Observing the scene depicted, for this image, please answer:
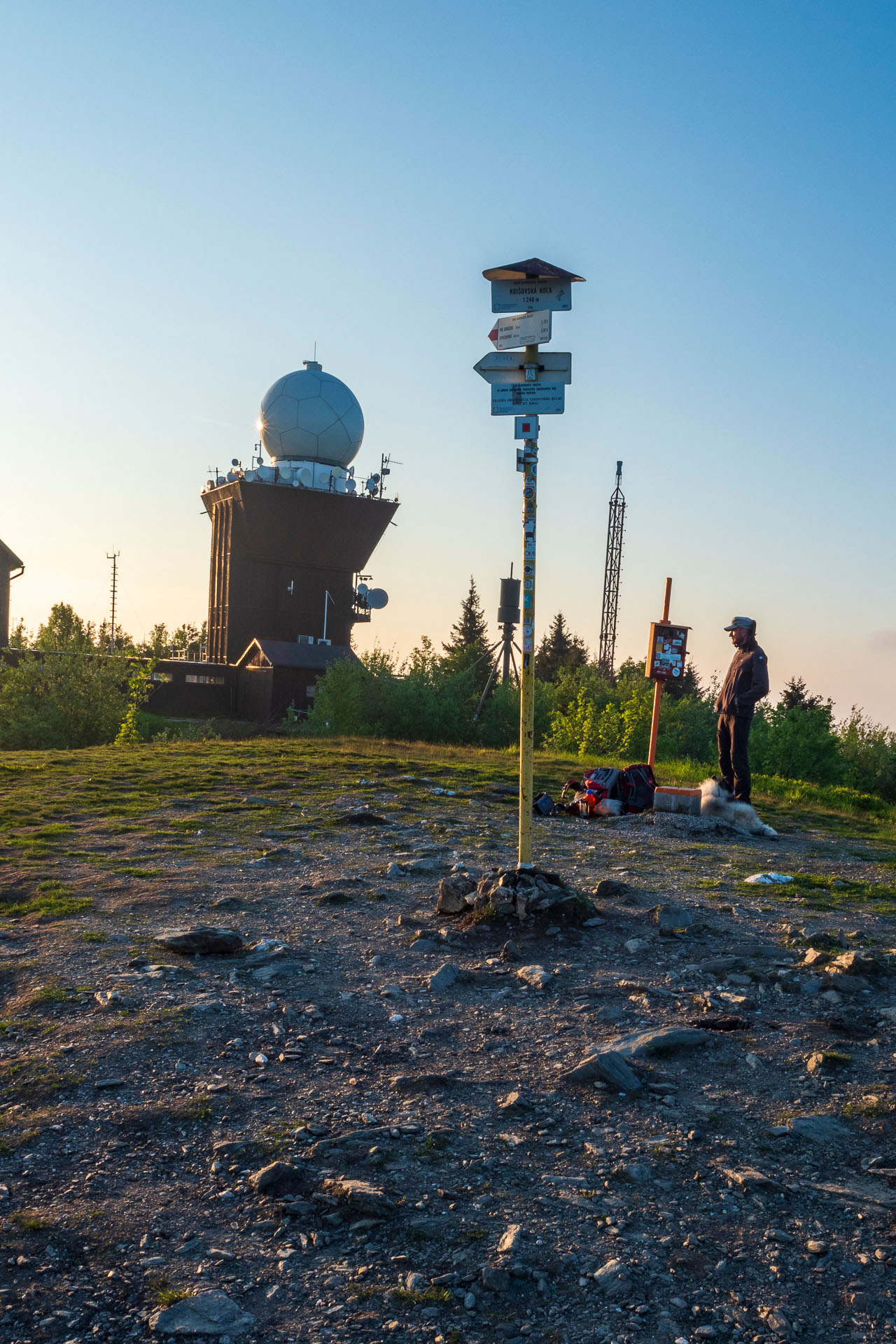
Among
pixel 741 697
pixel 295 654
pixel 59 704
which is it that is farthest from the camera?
pixel 295 654

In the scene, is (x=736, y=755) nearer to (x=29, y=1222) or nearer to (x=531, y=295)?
(x=531, y=295)

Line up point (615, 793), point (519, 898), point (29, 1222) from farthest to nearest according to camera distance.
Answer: point (615, 793), point (519, 898), point (29, 1222)

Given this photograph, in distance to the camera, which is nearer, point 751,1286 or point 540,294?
point 751,1286

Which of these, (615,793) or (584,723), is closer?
(615,793)

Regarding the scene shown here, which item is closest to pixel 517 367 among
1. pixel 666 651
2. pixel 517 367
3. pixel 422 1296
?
pixel 517 367

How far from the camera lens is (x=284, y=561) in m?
51.3

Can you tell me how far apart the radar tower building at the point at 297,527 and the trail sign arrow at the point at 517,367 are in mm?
43357

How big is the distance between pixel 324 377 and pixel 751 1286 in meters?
50.0

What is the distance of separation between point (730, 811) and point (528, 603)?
579 centimetres

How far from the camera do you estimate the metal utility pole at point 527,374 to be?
6.04 meters

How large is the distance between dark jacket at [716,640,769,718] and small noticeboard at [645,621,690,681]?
1.86 metres

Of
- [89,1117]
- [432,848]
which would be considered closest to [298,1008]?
[89,1117]

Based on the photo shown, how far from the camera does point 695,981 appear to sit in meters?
5.12

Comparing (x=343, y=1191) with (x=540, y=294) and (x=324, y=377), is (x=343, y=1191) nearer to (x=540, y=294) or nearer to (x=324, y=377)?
(x=540, y=294)
